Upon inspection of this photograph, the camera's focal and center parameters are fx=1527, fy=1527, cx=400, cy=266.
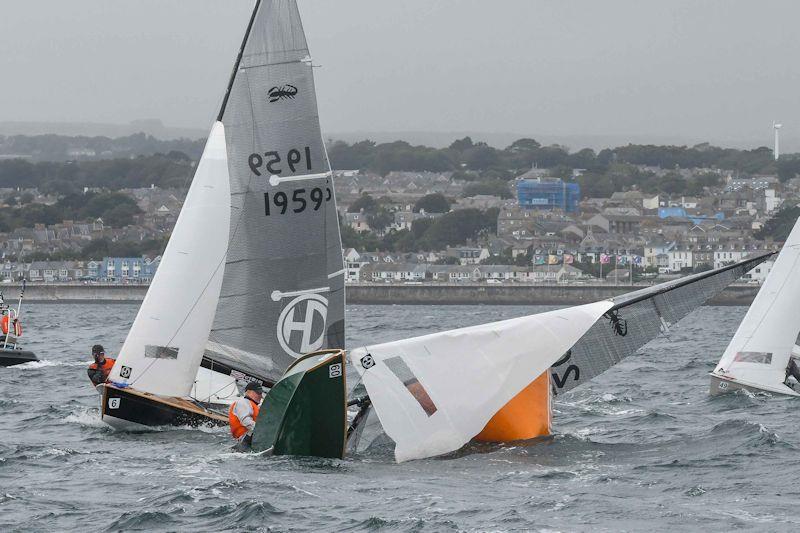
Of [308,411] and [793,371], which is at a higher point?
[308,411]

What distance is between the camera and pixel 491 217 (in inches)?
5241

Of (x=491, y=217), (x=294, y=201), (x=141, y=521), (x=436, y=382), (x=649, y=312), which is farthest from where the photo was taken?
(x=491, y=217)

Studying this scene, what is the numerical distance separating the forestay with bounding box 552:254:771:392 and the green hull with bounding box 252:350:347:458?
2895mm

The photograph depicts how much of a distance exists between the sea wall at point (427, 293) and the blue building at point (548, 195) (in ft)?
212

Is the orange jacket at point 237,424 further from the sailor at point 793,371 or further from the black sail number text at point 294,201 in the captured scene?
the sailor at point 793,371

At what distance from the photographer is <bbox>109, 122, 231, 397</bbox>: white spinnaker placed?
16125mm

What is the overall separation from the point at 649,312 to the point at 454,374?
96.3 inches

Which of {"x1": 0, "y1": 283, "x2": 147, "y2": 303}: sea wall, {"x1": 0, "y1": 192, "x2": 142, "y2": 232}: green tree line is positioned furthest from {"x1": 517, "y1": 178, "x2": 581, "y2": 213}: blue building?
{"x1": 0, "y1": 283, "x2": 147, "y2": 303}: sea wall

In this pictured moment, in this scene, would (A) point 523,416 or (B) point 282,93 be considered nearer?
(A) point 523,416

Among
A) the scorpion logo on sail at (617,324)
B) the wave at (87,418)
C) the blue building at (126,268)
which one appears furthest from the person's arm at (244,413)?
the blue building at (126,268)

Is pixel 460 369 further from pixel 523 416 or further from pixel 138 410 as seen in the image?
pixel 138 410

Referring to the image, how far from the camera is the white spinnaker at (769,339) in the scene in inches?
797

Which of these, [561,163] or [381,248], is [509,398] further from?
[561,163]

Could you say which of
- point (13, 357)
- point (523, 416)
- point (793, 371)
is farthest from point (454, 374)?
point (13, 357)
